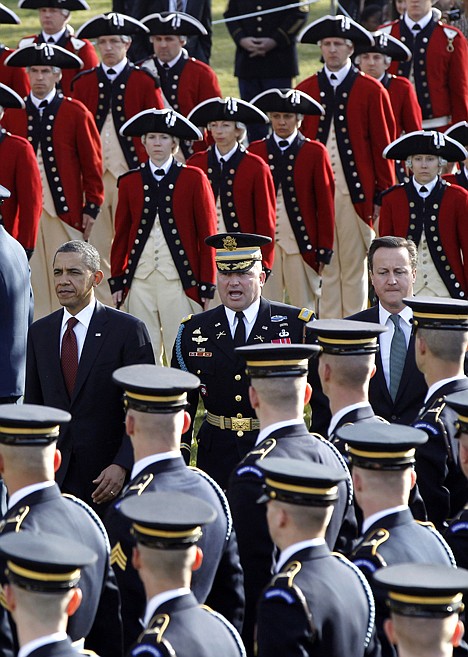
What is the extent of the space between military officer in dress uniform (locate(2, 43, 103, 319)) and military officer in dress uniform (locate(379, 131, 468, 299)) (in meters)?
2.06

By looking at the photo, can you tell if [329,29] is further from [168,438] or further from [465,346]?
[168,438]

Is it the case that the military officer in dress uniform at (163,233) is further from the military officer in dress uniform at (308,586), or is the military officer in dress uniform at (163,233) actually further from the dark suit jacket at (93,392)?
the military officer in dress uniform at (308,586)

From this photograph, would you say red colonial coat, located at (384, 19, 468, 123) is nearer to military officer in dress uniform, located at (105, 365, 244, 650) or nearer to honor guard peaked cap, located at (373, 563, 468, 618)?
military officer in dress uniform, located at (105, 365, 244, 650)

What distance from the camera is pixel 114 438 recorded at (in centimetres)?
677

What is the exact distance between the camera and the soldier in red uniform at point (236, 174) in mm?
9312

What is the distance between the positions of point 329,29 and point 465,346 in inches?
192

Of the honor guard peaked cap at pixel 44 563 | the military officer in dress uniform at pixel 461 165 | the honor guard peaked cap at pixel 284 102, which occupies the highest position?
the honor guard peaked cap at pixel 284 102

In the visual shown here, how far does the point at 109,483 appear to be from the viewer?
6.61 m

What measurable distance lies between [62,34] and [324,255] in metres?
3.13

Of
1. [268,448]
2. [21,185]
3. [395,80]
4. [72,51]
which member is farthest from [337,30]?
[268,448]

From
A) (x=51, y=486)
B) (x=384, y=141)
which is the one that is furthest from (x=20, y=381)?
(x=384, y=141)

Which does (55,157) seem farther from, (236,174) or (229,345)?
(229,345)

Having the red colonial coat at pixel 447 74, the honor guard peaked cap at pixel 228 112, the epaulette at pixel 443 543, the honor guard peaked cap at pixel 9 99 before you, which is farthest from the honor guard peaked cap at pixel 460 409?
the red colonial coat at pixel 447 74

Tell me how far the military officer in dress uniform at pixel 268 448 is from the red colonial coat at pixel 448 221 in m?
3.75
